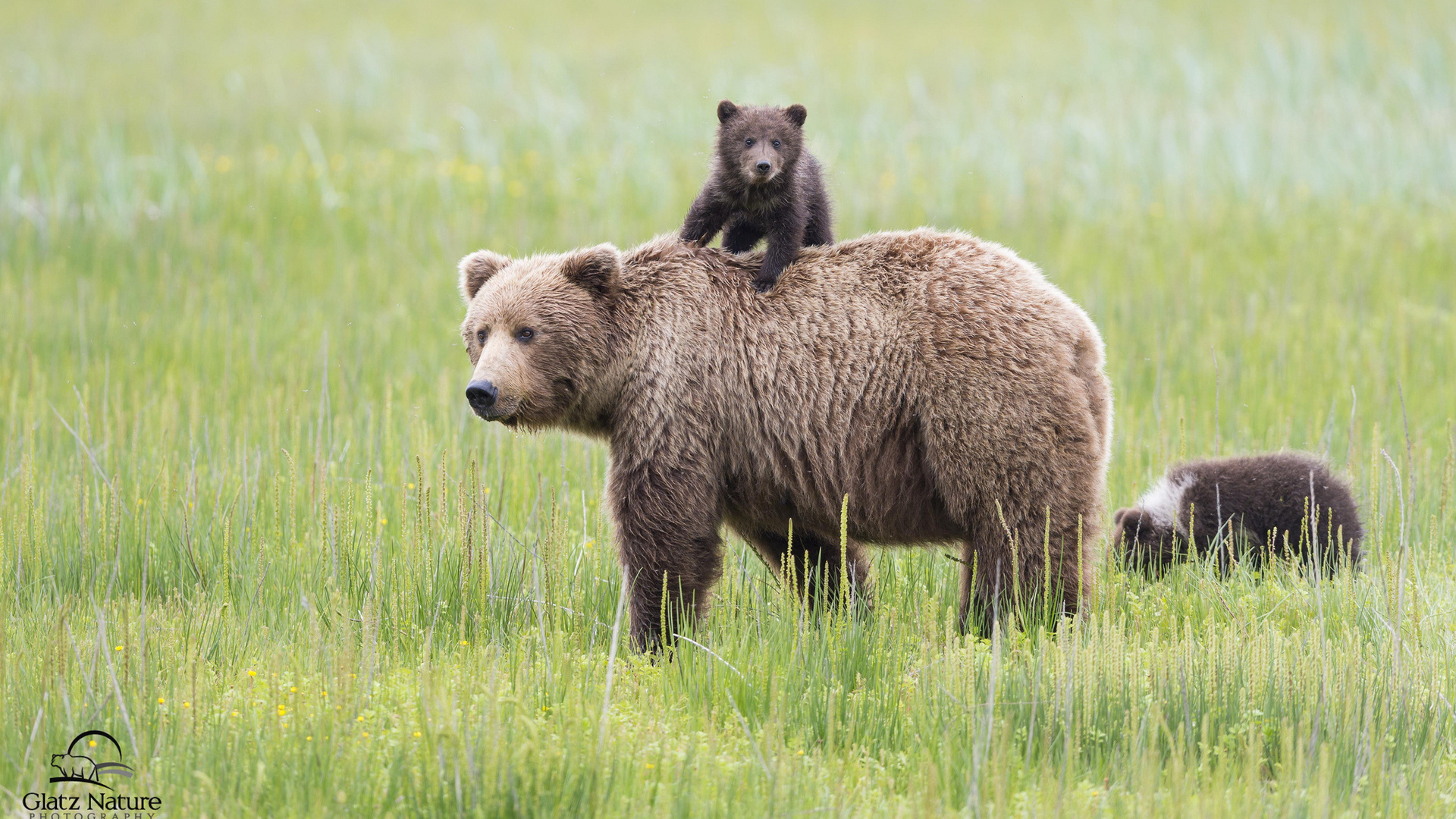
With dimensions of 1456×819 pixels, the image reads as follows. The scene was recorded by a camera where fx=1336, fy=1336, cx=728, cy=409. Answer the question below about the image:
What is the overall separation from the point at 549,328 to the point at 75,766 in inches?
83.1

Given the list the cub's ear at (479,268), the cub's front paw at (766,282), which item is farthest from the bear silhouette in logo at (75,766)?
the cub's front paw at (766,282)

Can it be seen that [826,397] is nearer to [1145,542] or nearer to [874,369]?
[874,369]

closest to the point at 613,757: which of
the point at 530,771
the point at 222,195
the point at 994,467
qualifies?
the point at 530,771

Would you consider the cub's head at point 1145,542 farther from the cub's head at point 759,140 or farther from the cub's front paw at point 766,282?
the cub's head at point 759,140

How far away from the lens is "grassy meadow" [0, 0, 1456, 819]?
3.80m

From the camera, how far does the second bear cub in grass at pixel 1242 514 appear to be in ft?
19.9

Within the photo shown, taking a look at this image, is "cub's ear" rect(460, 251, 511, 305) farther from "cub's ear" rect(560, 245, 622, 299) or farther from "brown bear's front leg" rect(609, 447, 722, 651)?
"brown bear's front leg" rect(609, 447, 722, 651)

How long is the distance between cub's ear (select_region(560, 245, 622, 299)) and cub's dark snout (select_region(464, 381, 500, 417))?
2.08ft

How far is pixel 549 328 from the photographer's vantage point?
4.92m

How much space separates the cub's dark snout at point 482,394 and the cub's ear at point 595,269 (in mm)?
633

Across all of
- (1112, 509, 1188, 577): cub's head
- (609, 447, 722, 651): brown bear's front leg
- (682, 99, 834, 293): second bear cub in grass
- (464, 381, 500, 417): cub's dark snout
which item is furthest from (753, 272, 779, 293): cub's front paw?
(1112, 509, 1188, 577): cub's head

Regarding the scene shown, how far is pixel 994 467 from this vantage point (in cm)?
474

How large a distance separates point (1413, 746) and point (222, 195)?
11.2 m

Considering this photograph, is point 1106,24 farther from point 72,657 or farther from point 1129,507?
point 72,657
